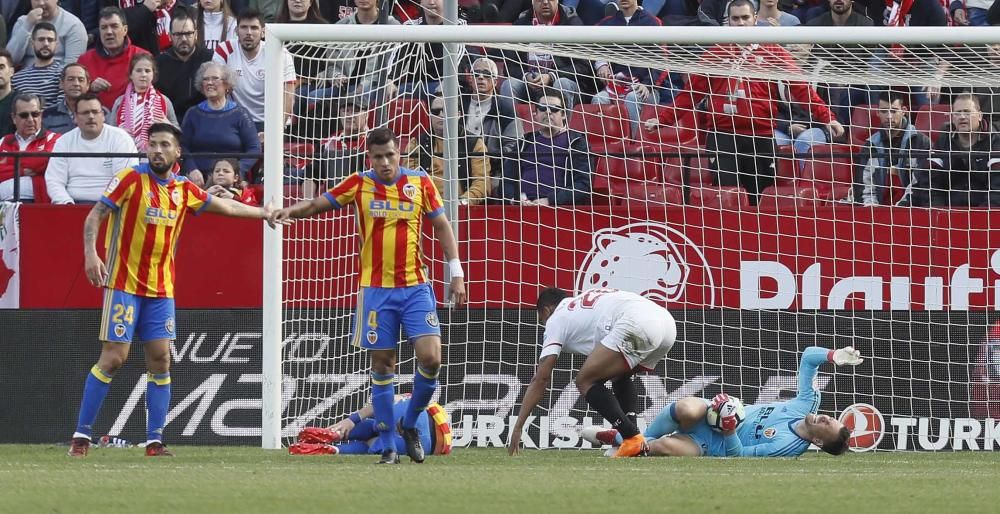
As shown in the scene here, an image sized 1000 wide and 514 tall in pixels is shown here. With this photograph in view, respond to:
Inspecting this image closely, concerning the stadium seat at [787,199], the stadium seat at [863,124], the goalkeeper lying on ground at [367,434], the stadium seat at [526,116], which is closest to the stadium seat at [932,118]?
the stadium seat at [863,124]

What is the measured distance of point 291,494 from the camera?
6.80 meters

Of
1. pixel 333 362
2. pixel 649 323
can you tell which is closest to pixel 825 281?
pixel 649 323

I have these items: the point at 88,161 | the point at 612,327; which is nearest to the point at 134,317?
the point at 612,327

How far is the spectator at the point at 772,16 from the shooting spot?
14133mm

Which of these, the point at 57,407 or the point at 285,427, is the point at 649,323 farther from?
the point at 57,407

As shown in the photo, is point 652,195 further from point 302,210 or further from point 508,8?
point 302,210

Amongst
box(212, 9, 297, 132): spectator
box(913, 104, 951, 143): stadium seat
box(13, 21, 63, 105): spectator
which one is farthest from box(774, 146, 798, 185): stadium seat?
box(13, 21, 63, 105): spectator

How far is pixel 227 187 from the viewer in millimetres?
12273

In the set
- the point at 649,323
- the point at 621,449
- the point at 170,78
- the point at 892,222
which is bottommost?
the point at 621,449

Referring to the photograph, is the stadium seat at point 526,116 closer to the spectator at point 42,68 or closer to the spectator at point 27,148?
the spectator at point 27,148

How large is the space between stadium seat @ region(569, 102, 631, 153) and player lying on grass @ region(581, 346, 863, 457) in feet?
8.77

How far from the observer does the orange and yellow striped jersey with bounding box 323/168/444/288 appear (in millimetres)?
9172

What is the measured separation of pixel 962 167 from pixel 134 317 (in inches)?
261

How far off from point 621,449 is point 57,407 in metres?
4.66
